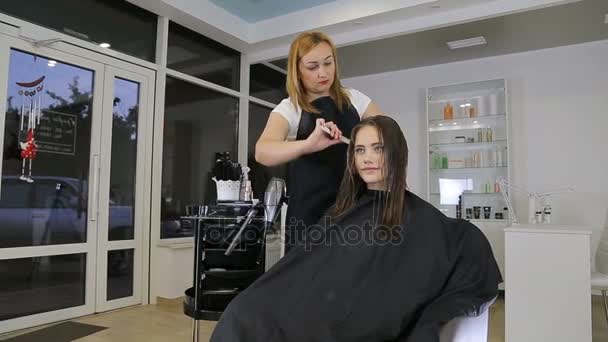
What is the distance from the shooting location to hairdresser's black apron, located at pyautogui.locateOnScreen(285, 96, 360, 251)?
1004mm

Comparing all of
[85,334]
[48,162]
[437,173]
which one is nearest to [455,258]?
[85,334]

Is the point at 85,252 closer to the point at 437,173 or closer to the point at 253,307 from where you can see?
the point at 253,307

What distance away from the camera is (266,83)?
17.3ft

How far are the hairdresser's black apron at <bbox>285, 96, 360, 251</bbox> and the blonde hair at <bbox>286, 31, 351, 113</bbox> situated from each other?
2 cm

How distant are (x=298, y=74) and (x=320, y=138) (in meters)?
0.21

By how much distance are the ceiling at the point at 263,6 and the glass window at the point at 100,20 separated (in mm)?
678

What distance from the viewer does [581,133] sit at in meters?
4.30

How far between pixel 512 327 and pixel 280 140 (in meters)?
2.13

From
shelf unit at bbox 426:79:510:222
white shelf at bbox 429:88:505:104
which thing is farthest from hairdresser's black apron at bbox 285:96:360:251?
white shelf at bbox 429:88:505:104

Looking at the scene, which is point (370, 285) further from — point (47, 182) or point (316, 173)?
point (47, 182)

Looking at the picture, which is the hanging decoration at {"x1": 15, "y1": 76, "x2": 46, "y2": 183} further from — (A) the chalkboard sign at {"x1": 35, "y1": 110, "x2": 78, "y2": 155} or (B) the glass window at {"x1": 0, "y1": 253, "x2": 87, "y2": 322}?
(B) the glass window at {"x1": 0, "y1": 253, "x2": 87, "y2": 322}

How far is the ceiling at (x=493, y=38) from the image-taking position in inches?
147

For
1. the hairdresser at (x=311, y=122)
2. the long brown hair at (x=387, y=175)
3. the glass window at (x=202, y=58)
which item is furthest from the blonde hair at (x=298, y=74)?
the glass window at (x=202, y=58)

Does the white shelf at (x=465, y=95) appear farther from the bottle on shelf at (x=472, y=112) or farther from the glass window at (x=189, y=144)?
the glass window at (x=189, y=144)
